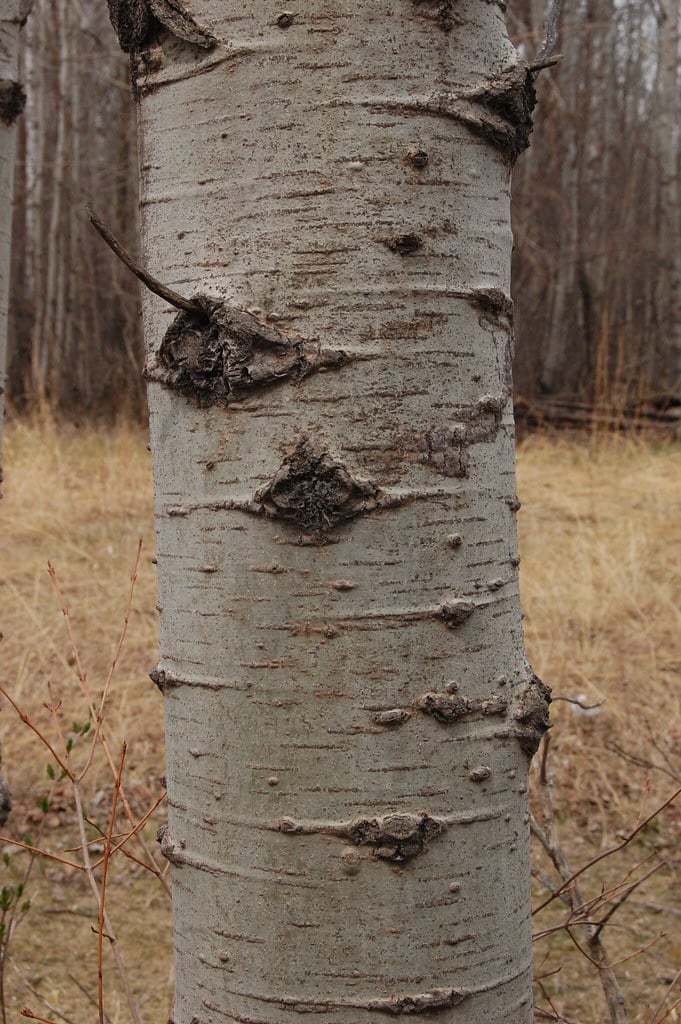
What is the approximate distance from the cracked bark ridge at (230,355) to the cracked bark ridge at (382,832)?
41cm

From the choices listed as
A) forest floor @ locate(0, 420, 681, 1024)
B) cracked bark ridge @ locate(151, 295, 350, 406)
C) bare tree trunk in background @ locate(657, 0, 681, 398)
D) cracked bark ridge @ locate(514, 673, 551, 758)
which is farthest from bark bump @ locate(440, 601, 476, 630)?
bare tree trunk in background @ locate(657, 0, 681, 398)

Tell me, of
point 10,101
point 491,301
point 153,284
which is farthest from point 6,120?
point 491,301

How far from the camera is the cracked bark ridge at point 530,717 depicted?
101 cm

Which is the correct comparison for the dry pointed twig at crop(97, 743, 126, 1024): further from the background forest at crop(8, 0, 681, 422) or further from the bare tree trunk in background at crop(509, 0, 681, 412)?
the background forest at crop(8, 0, 681, 422)

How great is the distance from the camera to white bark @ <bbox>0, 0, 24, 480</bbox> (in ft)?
6.64

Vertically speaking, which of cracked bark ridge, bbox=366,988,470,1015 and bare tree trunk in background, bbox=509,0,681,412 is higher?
bare tree trunk in background, bbox=509,0,681,412

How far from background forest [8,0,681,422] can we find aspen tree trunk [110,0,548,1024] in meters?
8.22

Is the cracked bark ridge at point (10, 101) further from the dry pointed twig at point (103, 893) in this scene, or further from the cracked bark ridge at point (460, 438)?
the cracked bark ridge at point (460, 438)

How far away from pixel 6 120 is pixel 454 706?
5.36 feet

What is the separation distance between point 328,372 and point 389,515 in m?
0.14

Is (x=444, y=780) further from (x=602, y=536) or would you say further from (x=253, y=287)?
(x=602, y=536)

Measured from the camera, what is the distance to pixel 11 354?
37.8 feet

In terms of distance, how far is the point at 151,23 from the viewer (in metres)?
1.00

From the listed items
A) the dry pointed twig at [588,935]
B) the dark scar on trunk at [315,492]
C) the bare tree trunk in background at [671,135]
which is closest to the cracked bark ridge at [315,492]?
the dark scar on trunk at [315,492]
